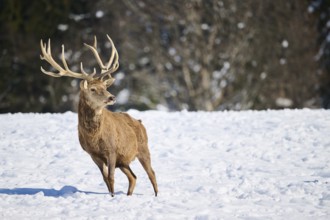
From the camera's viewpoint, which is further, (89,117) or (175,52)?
(175,52)

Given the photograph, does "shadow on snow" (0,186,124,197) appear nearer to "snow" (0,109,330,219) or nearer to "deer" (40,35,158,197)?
"snow" (0,109,330,219)

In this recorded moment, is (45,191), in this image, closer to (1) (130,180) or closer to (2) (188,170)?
(1) (130,180)

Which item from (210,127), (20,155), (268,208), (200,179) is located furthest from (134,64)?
(268,208)

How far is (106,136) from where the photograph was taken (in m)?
10.2

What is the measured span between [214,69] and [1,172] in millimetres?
17751

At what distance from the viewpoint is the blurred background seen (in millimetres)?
28844

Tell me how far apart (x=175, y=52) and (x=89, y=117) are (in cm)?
1890

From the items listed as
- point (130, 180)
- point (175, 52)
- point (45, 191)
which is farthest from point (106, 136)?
point (175, 52)

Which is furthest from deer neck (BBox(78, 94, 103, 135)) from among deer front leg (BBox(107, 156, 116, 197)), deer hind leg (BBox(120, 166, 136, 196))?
deer hind leg (BBox(120, 166, 136, 196))

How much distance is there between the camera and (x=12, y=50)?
29.7 m

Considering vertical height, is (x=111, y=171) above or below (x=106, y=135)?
below

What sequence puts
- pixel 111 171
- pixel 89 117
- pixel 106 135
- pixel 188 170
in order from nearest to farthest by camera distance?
pixel 111 171 < pixel 106 135 < pixel 89 117 < pixel 188 170

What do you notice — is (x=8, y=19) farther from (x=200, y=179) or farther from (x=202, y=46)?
(x=200, y=179)

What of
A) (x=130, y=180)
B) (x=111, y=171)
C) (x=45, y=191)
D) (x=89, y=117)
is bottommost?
(x=45, y=191)
